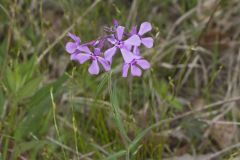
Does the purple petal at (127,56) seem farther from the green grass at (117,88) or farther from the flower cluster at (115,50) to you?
the green grass at (117,88)

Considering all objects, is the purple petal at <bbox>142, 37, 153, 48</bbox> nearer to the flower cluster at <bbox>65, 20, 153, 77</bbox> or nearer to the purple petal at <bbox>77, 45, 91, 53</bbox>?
the flower cluster at <bbox>65, 20, 153, 77</bbox>

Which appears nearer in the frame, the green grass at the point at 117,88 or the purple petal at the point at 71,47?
the purple petal at the point at 71,47

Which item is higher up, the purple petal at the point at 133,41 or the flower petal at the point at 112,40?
the flower petal at the point at 112,40

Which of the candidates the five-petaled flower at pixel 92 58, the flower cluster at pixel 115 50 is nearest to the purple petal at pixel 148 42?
the flower cluster at pixel 115 50

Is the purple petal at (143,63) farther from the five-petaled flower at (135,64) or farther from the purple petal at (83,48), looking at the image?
the purple petal at (83,48)

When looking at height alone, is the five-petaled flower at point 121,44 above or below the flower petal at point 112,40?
below

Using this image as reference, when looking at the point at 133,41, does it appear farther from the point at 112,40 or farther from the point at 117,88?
the point at 117,88

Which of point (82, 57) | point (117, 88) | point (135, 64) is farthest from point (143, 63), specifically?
point (117, 88)
